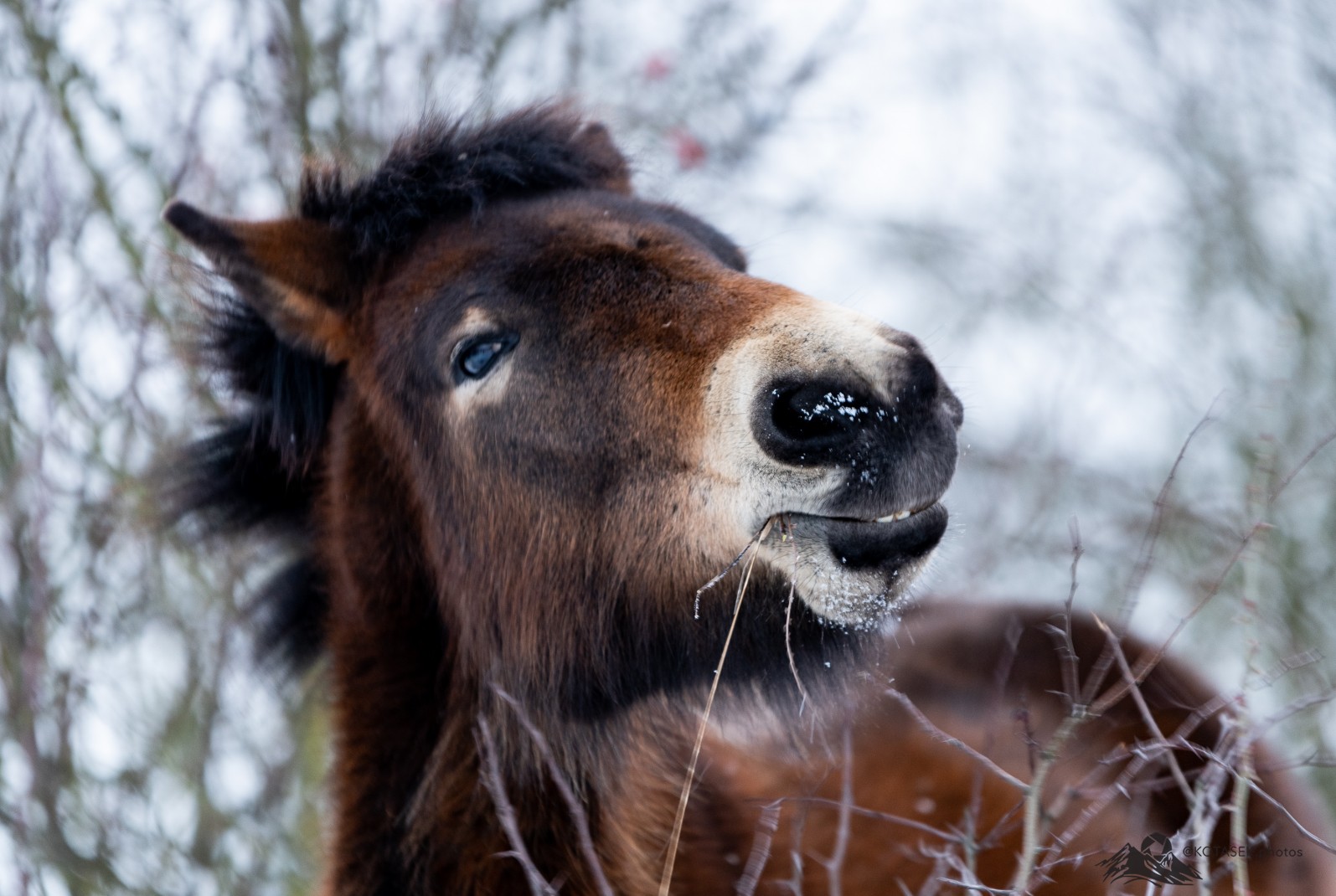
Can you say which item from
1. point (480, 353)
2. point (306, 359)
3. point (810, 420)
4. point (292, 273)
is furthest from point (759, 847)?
point (292, 273)

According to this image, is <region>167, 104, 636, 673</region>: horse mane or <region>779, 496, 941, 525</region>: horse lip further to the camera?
<region>167, 104, 636, 673</region>: horse mane

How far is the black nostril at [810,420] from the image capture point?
208 centimetres

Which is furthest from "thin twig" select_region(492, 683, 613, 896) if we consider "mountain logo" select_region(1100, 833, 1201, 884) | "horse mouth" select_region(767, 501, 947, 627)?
"mountain logo" select_region(1100, 833, 1201, 884)

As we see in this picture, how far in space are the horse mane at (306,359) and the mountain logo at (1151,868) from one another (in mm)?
2071

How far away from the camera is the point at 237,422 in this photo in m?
3.17

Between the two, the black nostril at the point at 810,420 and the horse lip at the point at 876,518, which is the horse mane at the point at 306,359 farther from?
the horse lip at the point at 876,518

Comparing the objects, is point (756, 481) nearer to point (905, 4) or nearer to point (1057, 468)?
point (1057, 468)

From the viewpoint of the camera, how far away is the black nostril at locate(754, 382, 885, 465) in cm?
208

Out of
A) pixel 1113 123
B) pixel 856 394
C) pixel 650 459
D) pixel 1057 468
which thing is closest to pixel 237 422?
pixel 650 459

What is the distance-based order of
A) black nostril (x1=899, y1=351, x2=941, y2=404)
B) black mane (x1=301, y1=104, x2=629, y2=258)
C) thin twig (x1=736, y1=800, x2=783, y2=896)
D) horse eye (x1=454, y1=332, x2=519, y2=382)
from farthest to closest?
1. black mane (x1=301, y1=104, x2=629, y2=258)
2. horse eye (x1=454, y1=332, x2=519, y2=382)
3. thin twig (x1=736, y1=800, x2=783, y2=896)
4. black nostril (x1=899, y1=351, x2=941, y2=404)

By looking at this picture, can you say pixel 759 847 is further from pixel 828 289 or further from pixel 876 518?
pixel 828 289

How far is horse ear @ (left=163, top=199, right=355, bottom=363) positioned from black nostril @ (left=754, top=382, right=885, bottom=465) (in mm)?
1352

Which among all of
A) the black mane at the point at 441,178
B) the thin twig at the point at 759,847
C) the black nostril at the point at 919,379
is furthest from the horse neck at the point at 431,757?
the black nostril at the point at 919,379

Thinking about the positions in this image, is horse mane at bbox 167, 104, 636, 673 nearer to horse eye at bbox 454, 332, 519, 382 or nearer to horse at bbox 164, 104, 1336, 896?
horse at bbox 164, 104, 1336, 896
